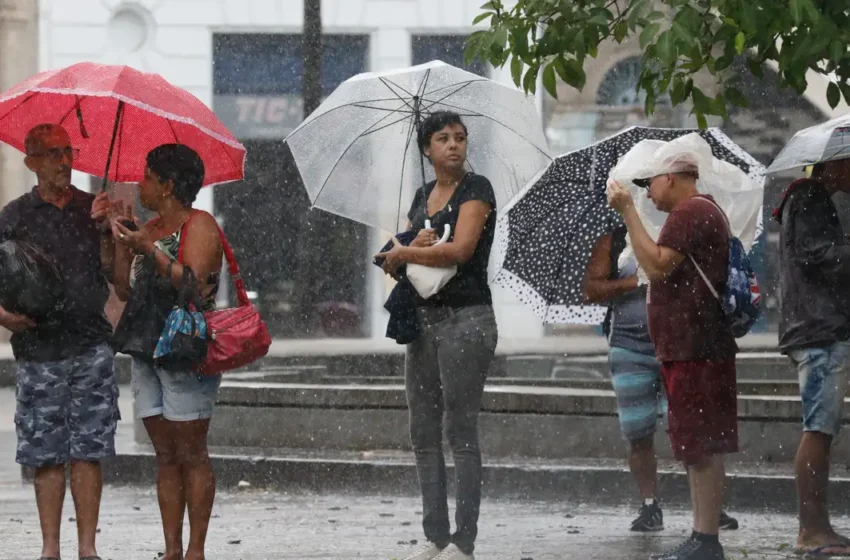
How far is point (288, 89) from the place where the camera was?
1037 inches

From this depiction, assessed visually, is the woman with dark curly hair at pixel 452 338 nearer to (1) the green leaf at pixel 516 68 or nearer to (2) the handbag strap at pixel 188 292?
(1) the green leaf at pixel 516 68

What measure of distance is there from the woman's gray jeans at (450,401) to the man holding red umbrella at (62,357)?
1.25 metres

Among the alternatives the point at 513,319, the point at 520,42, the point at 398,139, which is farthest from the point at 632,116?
the point at 520,42

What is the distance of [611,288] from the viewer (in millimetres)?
8023

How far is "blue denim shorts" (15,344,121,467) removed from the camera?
262 inches

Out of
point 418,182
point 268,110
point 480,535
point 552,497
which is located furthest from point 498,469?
point 268,110

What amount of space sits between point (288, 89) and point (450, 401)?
1999cm

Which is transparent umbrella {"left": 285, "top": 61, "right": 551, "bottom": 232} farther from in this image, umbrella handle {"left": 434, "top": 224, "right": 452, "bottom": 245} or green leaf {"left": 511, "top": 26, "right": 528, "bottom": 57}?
green leaf {"left": 511, "top": 26, "right": 528, "bottom": 57}

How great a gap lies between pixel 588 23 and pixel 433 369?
60.7 inches

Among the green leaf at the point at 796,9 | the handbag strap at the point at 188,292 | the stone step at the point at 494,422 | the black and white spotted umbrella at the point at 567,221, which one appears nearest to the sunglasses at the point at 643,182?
the black and white spotted umbrella at the point at 567,221

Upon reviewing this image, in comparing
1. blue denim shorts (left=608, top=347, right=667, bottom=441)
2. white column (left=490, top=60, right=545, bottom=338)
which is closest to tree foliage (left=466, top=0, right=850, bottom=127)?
blue denim shorts (left=608, top=347, right=667, bottom=441)

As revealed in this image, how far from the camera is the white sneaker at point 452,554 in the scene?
6.74m

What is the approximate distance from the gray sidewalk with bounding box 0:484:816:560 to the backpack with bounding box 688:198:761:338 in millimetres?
1103

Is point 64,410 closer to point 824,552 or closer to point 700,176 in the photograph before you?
point 700,176
